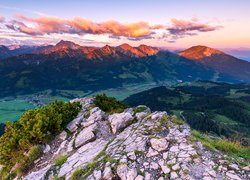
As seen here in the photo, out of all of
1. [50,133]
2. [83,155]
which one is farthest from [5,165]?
[83,155]

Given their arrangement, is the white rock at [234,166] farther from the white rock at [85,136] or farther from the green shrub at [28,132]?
the green shrub at [28,132]

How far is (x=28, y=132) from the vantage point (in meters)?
25.3

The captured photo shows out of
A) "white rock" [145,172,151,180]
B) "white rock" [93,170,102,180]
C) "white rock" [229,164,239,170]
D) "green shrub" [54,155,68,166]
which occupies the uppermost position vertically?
"white rock" [229,164,239,170]

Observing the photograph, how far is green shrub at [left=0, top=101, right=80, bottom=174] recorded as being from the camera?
25.0 m

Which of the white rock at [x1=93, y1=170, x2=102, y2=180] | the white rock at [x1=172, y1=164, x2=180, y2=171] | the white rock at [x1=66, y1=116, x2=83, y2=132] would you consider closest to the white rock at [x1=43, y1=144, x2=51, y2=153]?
the white rock at [x1=66, y1=116, x2=83, y2=132]

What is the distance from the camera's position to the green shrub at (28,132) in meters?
25.0

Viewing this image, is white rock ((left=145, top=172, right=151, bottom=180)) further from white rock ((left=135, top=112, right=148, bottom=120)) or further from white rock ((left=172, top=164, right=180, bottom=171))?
white rock ((left=135, top=112, right=148, bottom=120))

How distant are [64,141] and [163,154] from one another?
11.1 m

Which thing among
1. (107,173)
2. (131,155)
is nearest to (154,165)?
(131,155)

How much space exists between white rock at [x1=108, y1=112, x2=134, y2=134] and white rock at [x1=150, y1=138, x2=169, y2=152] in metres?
6.38

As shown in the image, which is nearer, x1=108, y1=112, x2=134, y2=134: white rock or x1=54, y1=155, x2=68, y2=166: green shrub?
x1=54, y1=155, x2=68, y2=166: green shrub

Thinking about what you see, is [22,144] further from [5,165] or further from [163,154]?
[163,154]

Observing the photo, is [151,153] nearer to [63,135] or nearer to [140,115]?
[140,115]

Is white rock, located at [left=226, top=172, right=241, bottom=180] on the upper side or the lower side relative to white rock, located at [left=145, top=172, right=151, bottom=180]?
upper
